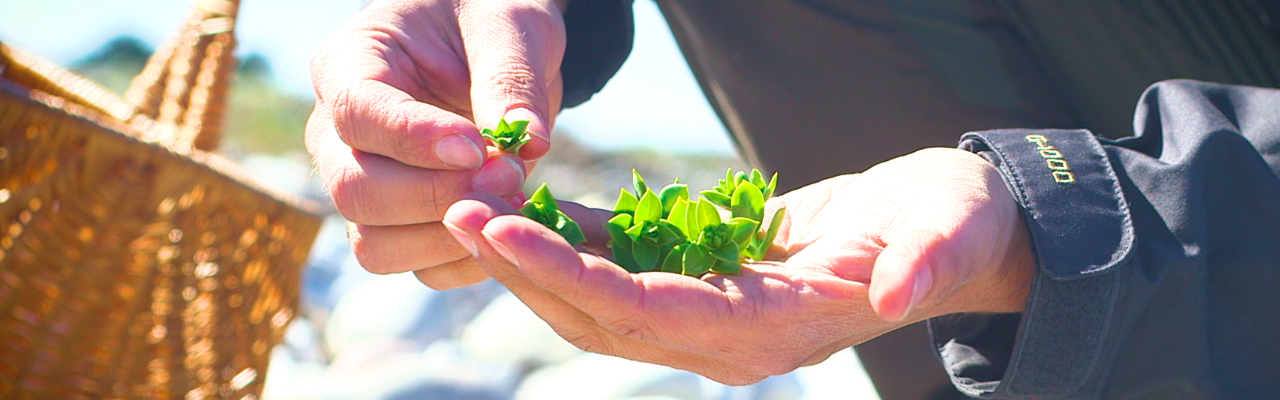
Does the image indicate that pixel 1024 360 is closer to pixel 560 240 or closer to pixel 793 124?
pixel 560 240

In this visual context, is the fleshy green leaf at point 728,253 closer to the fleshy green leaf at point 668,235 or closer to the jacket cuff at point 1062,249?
the fleshy green leaf at point 668,235

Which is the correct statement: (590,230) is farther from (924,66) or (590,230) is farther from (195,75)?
(195,75)

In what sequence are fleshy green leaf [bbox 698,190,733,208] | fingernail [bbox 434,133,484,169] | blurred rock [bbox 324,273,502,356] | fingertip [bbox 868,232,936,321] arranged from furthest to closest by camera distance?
blurred rock [bbox 324,273,502,356] → fleshy green leaf [bbox 698,190,733,208] → fingernail [bbox 434,133,484,169] → fingertip [bbox 868,232,936,321]

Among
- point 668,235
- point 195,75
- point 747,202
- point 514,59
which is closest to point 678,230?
point 668,235

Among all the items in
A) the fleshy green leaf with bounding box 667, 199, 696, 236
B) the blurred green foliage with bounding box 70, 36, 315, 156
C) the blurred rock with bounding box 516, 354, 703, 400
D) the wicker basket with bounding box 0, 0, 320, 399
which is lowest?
the blurred green foliage with bounding box 70, 36, 315, 156

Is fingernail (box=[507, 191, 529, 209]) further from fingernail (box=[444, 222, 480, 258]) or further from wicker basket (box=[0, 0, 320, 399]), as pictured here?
wicker basket (box=[0, 0, 320, 399])

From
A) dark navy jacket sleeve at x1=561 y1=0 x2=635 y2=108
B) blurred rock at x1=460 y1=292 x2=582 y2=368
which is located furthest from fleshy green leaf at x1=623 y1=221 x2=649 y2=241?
blurred rock at x1=460 y1=292 x2=582 y2=368

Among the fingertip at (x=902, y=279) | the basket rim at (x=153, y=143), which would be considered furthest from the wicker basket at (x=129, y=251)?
the fingertip at (x=902, y=279)
